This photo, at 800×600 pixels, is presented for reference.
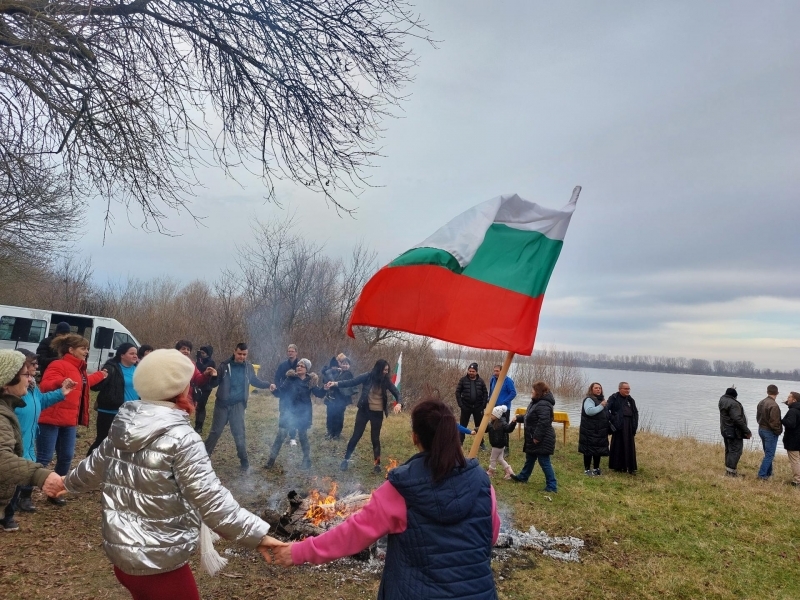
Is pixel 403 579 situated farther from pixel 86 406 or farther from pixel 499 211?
pixel 86 406

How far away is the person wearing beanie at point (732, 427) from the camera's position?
1076 centimetres

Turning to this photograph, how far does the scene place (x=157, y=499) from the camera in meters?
2.39

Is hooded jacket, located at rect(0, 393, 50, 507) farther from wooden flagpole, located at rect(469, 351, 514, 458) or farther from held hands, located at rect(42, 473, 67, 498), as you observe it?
wooden flagpole, located at rect(469, 351, 514, 458)

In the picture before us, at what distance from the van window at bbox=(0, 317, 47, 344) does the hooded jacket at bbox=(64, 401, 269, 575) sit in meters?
16.0

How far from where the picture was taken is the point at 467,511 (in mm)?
2312

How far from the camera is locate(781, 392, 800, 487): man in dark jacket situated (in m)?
10.5

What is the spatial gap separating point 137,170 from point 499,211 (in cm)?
388

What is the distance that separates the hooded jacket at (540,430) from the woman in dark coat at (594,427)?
57.5 inches

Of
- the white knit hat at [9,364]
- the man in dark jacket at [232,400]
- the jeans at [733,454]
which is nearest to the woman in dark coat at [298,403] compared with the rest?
the man in dark jacket at [232,400]

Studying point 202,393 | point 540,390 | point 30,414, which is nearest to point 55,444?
point 30,414

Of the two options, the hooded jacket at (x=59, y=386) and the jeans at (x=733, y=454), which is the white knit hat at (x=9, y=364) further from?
Answer: the jeans at (x=733, y=454)

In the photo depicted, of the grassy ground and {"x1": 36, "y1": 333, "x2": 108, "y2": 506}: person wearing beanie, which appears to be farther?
{"x1": 36, "y1": 333, "x2": 108, "y2": 506}: person wearing beanie

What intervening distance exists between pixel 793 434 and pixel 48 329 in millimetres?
19697

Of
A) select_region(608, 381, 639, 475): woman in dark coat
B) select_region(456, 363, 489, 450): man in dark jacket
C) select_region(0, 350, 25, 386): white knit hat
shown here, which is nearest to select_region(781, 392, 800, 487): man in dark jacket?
select_region(608, 381, 639, 475): woman in dark coat
